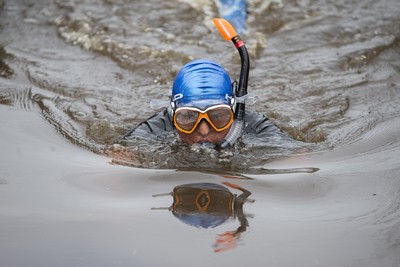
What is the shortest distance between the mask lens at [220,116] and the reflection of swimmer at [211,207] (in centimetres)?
78

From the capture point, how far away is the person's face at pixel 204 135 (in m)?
4.85

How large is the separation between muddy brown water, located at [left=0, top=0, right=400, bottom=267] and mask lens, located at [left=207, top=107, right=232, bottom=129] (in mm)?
230

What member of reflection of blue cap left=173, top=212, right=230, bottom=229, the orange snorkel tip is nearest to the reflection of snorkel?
the orange snorkel tip

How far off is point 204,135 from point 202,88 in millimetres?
369

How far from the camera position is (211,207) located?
3.82 metres

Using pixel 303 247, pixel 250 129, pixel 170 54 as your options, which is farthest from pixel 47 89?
pixel 303 247

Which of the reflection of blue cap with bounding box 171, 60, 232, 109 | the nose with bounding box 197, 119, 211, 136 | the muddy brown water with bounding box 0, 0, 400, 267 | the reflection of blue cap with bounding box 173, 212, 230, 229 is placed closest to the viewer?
the muddy brown water with bounding box 0, 0, 400, 267

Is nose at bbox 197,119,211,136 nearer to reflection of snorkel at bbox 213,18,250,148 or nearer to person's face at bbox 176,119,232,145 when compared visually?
person's face at bbox 176,119,232,145

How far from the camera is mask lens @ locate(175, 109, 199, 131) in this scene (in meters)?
4.86

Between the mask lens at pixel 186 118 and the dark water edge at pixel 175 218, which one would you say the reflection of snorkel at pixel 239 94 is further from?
the dark water edge at pixel 175 218

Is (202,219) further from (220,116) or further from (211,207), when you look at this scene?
(220,116)

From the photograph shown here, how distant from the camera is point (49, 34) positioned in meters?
8.40

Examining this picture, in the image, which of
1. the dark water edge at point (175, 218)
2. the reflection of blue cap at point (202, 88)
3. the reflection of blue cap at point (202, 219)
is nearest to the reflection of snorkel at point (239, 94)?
the reflection of blue cap at point (202, 88)

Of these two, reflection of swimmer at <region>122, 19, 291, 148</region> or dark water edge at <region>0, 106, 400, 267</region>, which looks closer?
dark water edge at <region>0, 106, 400, 267</region>
